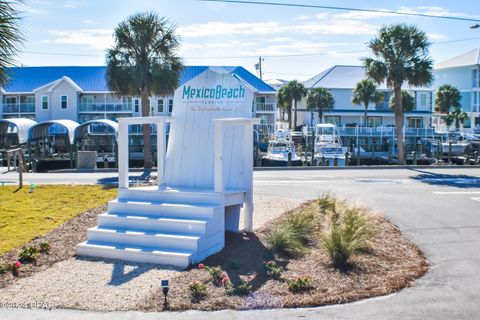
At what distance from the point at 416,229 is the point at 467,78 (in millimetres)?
65874

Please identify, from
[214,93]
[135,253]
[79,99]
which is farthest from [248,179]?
[79,99]

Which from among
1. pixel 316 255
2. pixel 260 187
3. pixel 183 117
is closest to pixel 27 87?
pixel 260 187

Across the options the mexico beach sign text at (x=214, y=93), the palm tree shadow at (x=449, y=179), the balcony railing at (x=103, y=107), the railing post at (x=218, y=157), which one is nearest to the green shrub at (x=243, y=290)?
the railing post at (x=218, y=157)

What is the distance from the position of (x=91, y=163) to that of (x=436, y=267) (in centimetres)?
2126

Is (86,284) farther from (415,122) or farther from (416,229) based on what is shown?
(415,122)

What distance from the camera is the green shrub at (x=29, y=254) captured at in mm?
9406

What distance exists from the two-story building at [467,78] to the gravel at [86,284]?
6631cm

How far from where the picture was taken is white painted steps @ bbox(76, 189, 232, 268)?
9.40 metres

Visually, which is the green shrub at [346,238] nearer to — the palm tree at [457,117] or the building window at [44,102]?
the building window at [44,102]

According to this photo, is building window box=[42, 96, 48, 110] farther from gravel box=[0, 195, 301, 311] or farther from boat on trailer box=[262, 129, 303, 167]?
gravel box=[0, 195, 301, 311]

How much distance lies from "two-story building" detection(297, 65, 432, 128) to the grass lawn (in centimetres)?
4802

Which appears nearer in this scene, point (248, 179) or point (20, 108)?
point (248, 179)

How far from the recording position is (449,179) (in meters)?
20.9

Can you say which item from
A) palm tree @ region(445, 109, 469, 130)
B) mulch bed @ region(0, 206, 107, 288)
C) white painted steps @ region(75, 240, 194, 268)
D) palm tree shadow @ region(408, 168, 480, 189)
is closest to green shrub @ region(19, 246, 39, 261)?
mulch bed @ region(0, 206, 107, 288)
